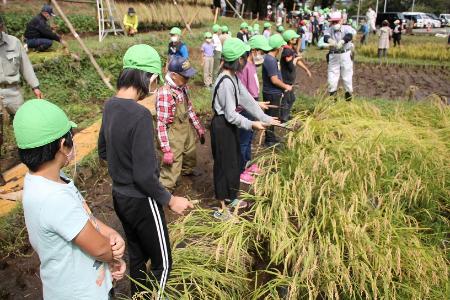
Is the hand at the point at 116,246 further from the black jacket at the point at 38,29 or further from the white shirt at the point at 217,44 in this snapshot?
the white shirt at the point at 217,44

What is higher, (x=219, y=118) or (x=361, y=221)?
(x=219, y=118)

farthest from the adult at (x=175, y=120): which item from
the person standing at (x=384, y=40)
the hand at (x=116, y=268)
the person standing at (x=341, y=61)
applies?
the person standing at (x=384, y=40)

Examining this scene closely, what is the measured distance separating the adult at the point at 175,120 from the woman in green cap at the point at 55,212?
1.89m

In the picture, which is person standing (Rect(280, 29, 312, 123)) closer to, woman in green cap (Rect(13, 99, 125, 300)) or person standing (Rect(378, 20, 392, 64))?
woman in green cap (Rect(13, 99, 125, 300))

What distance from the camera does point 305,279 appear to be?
95.1 inches

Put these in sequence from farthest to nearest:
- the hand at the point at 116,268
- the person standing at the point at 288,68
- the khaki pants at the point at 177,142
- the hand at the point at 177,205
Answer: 1. the person standing at the point at 288,68
2. the khaki pants at the point at 177,142
3. the hand at the point at 177,205
4. the hand at the point at 116,268

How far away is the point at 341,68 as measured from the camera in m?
7.30

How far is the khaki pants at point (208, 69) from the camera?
942 centimetres

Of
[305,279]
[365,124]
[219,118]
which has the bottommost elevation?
[305,279]

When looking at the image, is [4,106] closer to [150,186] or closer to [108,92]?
[150,186]

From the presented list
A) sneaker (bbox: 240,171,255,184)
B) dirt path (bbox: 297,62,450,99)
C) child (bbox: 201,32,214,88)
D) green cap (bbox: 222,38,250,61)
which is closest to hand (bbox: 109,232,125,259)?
green cap (bbox: 222,38,250,61)

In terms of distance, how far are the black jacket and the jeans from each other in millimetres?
84

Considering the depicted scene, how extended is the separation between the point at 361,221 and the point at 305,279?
63cm

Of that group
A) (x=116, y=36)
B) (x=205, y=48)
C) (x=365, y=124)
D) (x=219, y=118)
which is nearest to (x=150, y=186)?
(x=219, y=118)
